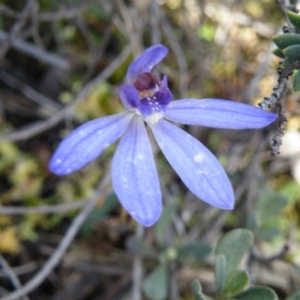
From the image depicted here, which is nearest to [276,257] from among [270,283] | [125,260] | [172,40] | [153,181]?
[270,283]

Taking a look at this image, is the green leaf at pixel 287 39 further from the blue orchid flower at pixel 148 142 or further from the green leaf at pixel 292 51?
the blue orchid flower at pixel 148 142

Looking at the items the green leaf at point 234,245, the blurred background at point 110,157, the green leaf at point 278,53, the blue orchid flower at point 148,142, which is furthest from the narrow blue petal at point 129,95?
the blurred background at point 110,157

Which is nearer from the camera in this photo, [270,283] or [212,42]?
[270,283]

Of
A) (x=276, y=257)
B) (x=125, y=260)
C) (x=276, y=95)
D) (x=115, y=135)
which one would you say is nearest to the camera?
(x=276, y=95)

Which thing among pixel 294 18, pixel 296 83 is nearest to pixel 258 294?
pixel 296 83

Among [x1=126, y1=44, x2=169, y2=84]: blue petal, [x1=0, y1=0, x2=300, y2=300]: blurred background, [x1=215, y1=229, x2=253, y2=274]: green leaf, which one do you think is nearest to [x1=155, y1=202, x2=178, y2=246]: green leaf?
[x1=0, y1=0, x2=300, y2=300]: blurred background

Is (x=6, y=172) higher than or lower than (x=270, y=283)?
higher

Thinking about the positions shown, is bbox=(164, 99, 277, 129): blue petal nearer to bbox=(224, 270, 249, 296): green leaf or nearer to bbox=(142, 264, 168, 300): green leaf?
bbox=(224, 270, 249, 296): green leaf

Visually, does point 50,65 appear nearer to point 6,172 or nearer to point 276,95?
point 6,172
